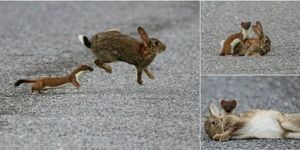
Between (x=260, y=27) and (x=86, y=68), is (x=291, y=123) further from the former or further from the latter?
(x=86, y=68)

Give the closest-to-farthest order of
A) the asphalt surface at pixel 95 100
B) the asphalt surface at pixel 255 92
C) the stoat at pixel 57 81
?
the asphalt surface at pixel 95 100 → the stoat at pixel 57 81 → the asphalt surface at pixel 255 92

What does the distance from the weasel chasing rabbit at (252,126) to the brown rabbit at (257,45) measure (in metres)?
0.11

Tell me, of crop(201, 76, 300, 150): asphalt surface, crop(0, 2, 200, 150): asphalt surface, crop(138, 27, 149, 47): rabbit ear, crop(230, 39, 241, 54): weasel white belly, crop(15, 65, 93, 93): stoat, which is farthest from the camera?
crop(201, 76, 300, 150): asphalt surface

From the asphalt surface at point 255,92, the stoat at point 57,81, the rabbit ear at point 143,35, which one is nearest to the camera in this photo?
the rabbit ear at point 143,35

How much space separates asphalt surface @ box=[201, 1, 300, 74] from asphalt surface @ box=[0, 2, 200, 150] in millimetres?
65

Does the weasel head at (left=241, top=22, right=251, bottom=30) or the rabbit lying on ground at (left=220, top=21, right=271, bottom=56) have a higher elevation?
the weasel head at (left=241, top=22, right=251, bottom=30)

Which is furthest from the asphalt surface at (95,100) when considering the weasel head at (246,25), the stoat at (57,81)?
the weasel head at (246,25)

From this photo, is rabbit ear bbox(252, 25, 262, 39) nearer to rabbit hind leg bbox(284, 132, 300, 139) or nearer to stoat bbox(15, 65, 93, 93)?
rabbit hind leg bbox(284, 132, 300, 139)

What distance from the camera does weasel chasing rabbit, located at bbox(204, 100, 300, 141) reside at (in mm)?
1819

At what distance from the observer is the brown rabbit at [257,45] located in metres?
1.83

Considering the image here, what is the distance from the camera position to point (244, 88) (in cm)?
285

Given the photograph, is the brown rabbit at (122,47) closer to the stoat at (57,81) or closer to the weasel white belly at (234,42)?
the stoat at (57,81)

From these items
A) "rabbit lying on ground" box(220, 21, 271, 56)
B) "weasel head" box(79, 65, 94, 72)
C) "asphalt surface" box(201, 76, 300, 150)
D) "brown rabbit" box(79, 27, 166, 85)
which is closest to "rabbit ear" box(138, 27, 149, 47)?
"brown rabbit" box(79, 27, 166, 85)

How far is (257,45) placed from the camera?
72.9 inches
